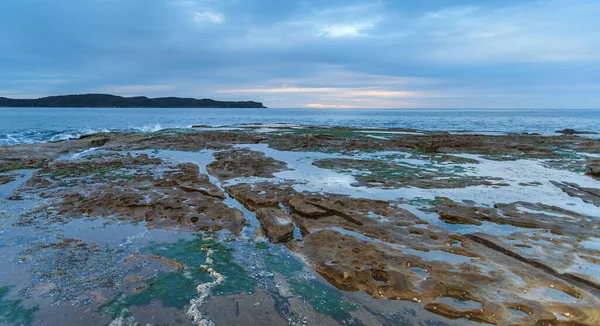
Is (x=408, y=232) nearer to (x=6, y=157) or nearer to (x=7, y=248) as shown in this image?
(x=7, y=248)

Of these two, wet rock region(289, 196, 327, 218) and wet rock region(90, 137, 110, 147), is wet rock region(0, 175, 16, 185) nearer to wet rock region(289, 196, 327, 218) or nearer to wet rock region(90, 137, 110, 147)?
wet rock region(289, 196, 327, 218)

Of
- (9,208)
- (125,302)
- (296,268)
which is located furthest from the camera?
(9,208)

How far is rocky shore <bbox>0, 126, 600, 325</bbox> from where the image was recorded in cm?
506

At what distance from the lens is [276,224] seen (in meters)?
8.59

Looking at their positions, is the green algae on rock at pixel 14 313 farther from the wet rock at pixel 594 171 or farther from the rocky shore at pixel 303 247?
the wet rock at pixel 594 171

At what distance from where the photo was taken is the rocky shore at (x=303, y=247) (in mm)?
5059

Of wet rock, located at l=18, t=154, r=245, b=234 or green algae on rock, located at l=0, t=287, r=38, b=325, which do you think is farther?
wet rock, located at l=18, t=154, r=245, b=234

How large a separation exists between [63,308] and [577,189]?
15510 millimetres

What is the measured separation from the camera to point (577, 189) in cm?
1197

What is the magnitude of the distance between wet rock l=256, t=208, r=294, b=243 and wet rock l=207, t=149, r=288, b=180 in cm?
514

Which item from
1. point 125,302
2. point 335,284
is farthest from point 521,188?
point 125,302

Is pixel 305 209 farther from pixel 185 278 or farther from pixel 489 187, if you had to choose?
pixel 489 187

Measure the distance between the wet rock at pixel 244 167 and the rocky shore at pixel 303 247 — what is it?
0.75ft

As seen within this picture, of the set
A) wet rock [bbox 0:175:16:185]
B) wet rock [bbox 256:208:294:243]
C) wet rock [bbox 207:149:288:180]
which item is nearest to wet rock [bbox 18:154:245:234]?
wet rock [bbox 256:208:294:243]
